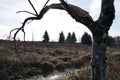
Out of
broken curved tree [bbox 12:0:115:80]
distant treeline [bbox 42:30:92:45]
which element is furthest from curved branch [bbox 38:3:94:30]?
distant treeline [bbox 42:30:92:45]

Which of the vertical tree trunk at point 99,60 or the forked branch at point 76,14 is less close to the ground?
the forked branch at point 76,14

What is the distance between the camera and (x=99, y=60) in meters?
Answer: 9.56

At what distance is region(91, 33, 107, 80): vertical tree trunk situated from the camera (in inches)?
377

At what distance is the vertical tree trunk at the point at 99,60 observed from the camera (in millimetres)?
9570

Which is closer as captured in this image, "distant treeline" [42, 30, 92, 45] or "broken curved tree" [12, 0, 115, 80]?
"broken curved tree" [12, 0, 115, 80]

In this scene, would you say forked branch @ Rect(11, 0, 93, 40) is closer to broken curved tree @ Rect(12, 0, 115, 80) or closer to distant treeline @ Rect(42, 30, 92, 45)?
broken curved tree @ Rect(12, 0, 115, 80)

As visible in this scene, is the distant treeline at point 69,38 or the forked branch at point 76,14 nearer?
the forked branch at point 76,14

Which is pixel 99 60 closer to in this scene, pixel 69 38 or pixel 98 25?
pixel 98 25

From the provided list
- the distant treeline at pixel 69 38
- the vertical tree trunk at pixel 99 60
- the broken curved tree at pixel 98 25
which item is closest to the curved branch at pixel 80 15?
the broken curved tree at pixel 98 25

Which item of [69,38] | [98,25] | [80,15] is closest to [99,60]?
[98,25]

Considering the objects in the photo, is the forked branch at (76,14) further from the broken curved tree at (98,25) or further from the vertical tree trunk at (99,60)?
the vertical tree trunk at (99,60)

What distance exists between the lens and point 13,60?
3200 centimetres

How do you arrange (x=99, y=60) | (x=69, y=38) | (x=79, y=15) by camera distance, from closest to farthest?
(x=99, y=60) → (x=79, y=15) → (x=69, y=38)

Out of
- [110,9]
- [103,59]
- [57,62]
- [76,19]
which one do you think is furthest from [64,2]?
[57,62]
